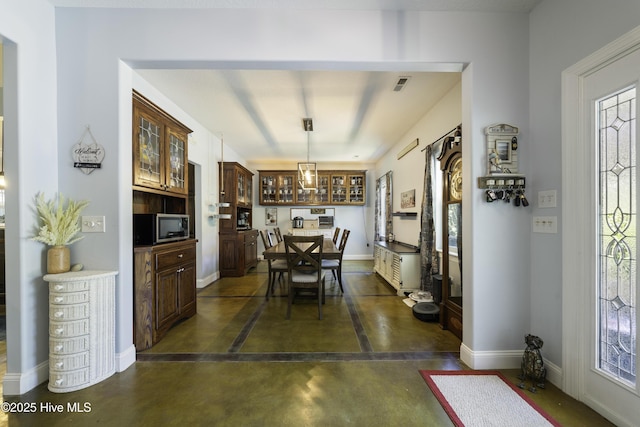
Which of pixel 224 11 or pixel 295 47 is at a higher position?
pixel 224 11

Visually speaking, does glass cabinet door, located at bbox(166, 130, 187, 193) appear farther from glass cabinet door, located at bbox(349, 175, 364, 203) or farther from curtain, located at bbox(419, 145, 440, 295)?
glass cabinet door, located at bbox(349, 175, 364, 203)

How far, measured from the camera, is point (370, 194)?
7293 mm

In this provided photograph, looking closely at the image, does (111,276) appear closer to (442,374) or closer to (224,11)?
(224,11)

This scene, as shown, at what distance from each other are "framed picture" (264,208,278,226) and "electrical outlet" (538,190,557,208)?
6086 millimetres

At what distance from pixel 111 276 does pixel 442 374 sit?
2.65m

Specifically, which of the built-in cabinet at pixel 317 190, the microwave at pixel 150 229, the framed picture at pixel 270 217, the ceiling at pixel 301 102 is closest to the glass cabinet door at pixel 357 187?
the built-in cabinet at pixel 317 190

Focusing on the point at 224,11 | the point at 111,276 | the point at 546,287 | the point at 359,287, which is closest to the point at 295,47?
the point at 224,11

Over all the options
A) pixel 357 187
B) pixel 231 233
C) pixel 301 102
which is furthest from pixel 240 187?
pixel 357 187

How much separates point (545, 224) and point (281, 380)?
2.28 m

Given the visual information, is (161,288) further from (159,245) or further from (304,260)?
(304,260)

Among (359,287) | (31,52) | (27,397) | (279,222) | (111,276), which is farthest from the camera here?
(279,222)

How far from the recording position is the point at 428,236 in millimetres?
3488

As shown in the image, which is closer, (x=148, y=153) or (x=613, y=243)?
(x=613, y=243)

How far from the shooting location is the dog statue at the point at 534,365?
70.2 inches
